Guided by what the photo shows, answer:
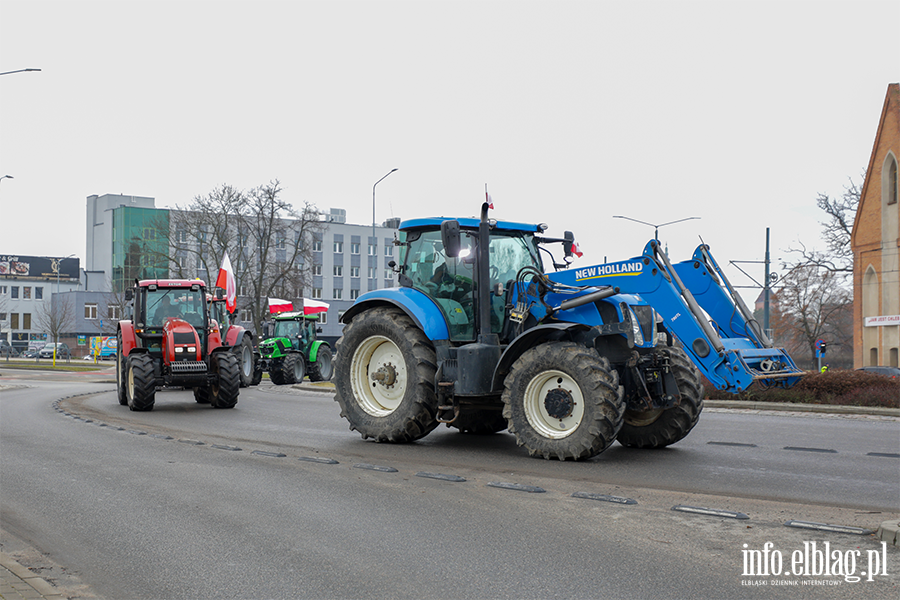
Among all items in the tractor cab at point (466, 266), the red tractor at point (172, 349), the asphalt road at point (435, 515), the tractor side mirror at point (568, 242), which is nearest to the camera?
the asphalt road at point (435, 515)

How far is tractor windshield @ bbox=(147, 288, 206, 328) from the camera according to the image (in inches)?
755

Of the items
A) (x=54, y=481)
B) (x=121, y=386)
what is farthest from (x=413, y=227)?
(x=121, y=386)

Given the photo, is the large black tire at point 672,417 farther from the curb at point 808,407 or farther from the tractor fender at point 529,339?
the curb at point 808,407

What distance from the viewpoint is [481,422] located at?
39.3 ft

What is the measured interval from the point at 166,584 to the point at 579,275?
652 centimetres

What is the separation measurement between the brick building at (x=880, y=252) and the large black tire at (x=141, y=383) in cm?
3683

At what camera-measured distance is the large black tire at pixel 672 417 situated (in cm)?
997

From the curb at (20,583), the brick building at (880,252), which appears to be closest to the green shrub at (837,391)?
the curb at (20,583)

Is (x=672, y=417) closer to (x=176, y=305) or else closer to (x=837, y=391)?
(x=837, y=391)

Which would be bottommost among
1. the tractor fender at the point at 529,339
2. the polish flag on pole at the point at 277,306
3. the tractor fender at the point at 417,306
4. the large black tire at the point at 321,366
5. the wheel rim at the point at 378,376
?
the large black tire at the point at 321,366

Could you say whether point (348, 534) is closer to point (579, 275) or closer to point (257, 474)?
point (257, 474)

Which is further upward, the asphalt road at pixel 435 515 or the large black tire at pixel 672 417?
the large black tire at pixel 672 417

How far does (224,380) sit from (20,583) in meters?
13.6

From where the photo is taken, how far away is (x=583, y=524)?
20.9 ft
